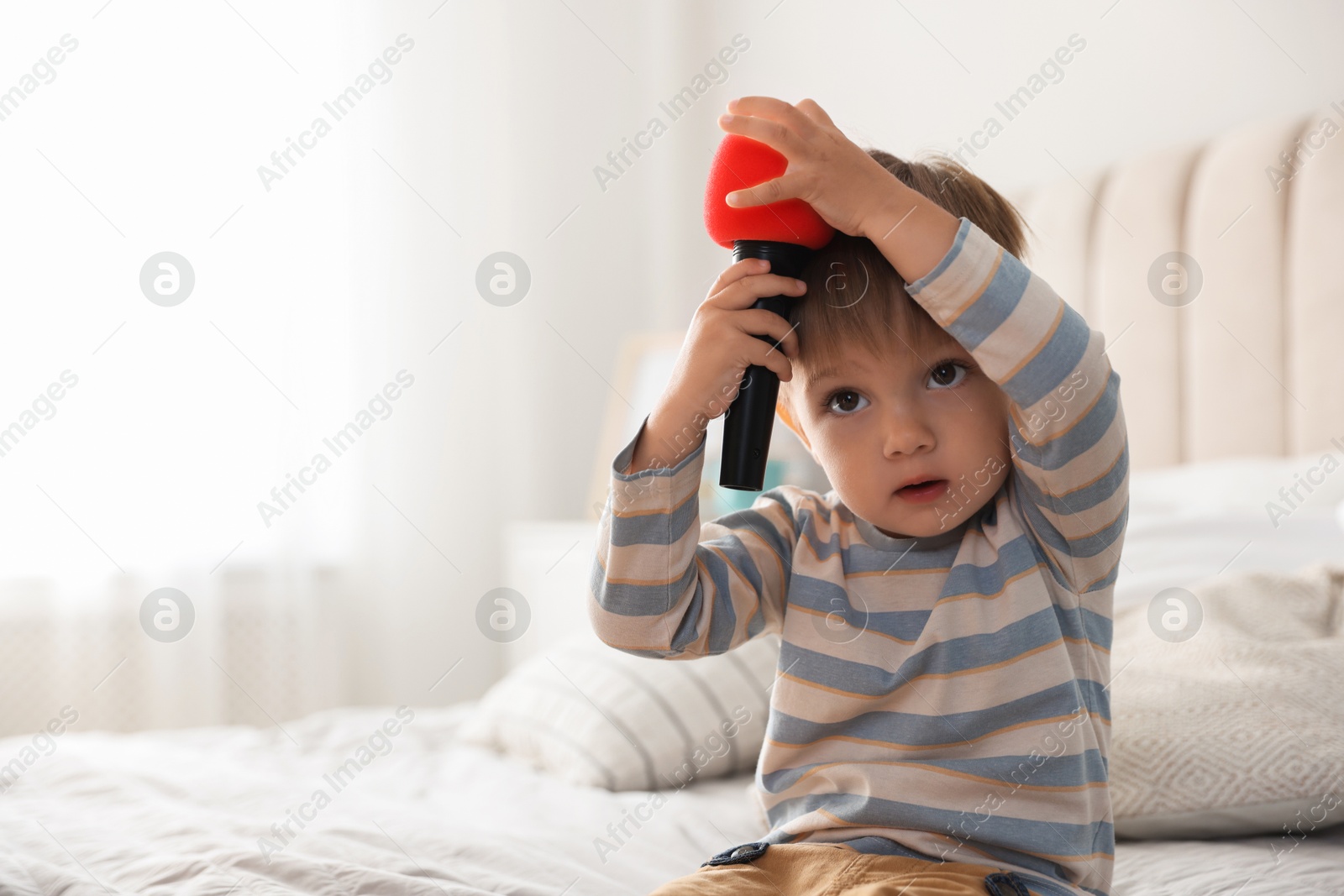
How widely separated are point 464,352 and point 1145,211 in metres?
1.60

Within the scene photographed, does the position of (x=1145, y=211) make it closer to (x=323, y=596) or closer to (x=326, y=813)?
(x=326, y=813)

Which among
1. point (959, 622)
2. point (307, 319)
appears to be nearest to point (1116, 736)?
point (959, 622)

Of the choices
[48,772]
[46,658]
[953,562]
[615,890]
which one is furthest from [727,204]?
[46,658]

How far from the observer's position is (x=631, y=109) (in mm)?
2770

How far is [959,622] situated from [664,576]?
0.21m

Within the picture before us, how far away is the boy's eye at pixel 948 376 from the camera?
0.68m

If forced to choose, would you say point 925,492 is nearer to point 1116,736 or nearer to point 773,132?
point 773,132

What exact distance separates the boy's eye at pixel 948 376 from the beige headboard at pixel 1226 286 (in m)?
1.08

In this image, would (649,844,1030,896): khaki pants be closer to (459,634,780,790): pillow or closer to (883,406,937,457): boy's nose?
(883,406,937,457): boy's nose

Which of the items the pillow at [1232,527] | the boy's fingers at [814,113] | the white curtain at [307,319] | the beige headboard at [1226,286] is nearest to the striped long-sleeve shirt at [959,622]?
the boy's fingers at [814,113]

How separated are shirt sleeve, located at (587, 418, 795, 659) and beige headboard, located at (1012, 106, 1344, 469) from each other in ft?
3.81

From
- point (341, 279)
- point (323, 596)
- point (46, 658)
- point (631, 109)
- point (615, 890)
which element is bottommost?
point (46, 658)

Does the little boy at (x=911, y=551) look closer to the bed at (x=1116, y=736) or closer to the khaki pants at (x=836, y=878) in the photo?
the khaki pants at (x=836, y=878)

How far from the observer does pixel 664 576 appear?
689 millimetres
